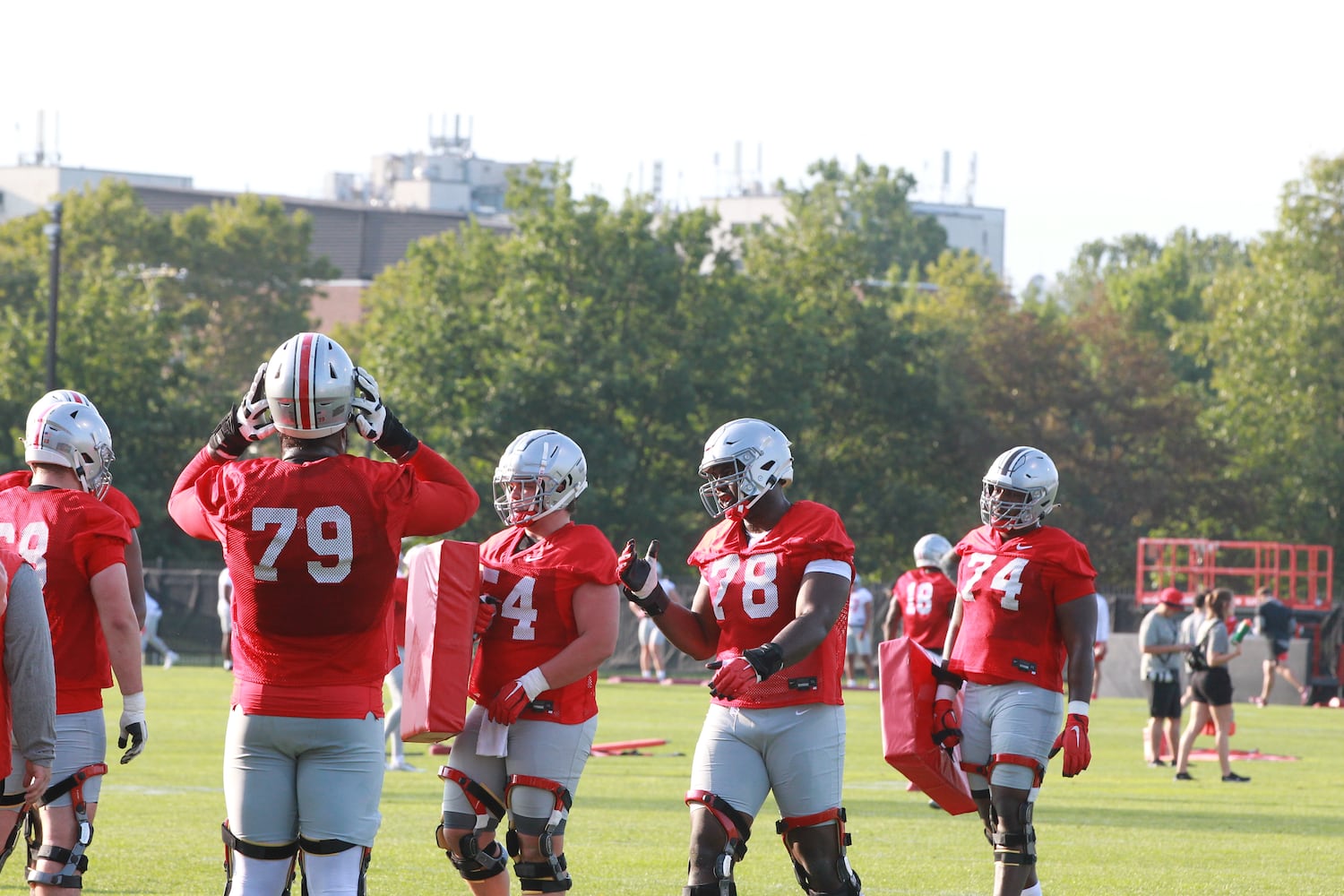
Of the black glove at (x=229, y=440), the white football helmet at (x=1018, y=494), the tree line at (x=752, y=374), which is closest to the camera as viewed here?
the black glove at (x=229, y=440)

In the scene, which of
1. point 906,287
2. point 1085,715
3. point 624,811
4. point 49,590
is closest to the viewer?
point 49,590

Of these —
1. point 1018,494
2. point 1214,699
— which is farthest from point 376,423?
point 1214,699

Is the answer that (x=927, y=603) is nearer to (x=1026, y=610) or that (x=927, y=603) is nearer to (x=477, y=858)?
(x=1026, y=610)

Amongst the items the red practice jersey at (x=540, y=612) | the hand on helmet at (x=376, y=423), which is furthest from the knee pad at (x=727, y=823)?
the hand on helmet at (x=376, y=423)

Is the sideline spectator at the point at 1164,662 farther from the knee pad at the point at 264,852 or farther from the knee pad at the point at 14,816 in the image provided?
the knee pad at the point at 264,852

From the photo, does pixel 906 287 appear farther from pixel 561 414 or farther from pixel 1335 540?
pixel 561 414

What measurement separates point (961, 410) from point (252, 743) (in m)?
50.1

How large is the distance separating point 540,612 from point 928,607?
8912mm

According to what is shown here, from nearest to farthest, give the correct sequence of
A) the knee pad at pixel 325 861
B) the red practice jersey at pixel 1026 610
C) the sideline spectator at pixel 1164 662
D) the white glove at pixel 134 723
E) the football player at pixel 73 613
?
the knee pad at pixel 325 861 → the football player at pixel 73 613 → the white glove at pixel 134 723 → the red practice jersey at pixel 1026 610 → the sideline spectator at pixel 1164 662

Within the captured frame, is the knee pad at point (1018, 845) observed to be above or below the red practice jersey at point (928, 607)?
below

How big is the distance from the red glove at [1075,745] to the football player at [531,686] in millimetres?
2010

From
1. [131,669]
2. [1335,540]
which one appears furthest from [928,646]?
[1335,540]

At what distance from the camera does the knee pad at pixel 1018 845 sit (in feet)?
27.4

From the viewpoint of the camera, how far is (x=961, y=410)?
5509 centimetres
